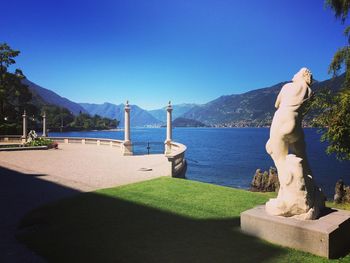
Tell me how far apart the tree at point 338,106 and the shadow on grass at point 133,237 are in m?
6.80

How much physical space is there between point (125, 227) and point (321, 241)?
4321 millimetres

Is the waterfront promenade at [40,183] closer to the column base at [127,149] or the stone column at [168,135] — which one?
the stone column at [168,135]

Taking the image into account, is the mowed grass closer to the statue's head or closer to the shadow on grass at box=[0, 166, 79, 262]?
the shadow on grass at box=[0, 166, 79, 262]

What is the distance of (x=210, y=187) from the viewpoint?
1195 centimetres

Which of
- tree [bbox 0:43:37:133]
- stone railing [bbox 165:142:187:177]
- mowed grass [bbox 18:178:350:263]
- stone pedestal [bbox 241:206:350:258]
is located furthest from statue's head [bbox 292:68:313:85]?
tree [bbox 0:43:37:133]

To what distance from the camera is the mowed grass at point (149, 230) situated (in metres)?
5.74

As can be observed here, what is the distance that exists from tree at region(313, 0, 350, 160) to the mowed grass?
4.51 m

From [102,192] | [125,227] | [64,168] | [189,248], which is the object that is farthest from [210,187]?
[64,168]

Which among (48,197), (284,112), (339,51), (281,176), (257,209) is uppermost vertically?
(339,51)

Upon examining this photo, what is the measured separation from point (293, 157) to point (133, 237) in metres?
3.81

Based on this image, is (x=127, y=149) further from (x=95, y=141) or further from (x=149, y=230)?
(x=149, y=230)

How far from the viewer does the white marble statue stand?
19.3 feet

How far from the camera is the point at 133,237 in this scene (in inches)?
265

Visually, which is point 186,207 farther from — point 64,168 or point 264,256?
point 64,168
